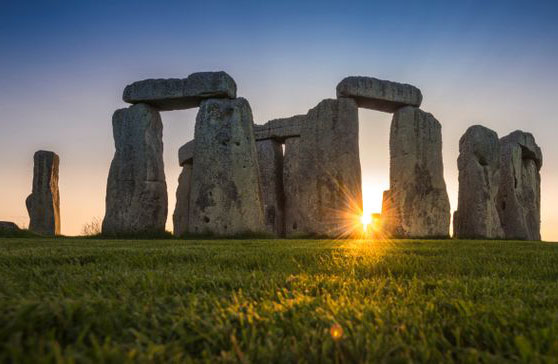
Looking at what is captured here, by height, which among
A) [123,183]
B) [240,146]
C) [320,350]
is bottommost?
[320,350]

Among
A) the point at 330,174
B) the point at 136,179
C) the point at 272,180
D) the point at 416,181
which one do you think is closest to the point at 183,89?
the point at 136,179

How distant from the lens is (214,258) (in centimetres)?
322

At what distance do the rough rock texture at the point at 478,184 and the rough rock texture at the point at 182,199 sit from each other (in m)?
8.32

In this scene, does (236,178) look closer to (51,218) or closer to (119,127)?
(119,127)

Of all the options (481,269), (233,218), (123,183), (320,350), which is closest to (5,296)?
(320,350)

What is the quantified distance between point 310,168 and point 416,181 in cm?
269

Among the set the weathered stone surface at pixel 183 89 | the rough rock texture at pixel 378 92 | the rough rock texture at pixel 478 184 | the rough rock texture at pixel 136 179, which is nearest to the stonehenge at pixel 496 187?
the rough rock texture at pixel 478 184

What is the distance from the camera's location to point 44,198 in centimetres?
1545

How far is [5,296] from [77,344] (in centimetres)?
76

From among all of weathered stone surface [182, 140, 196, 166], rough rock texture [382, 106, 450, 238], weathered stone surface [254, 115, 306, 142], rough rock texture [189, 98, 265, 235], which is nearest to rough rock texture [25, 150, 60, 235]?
weathered stone surface [182, 140, 196, 166]

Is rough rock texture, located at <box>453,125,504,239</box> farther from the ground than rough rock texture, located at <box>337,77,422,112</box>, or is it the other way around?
rough rock texture, located at <box>337,77,422,112</box>

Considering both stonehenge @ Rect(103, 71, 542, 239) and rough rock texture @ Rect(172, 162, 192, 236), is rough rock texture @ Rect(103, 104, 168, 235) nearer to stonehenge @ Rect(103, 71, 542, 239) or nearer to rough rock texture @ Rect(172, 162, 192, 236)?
stonehenge @ Rect(103, 71, 542, 239)

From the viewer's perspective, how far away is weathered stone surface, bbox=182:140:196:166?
14598 millimetres

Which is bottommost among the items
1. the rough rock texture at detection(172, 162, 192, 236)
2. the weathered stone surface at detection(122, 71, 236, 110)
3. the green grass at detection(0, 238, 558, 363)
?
the green grass at detection(0, 238, 558, 363)
